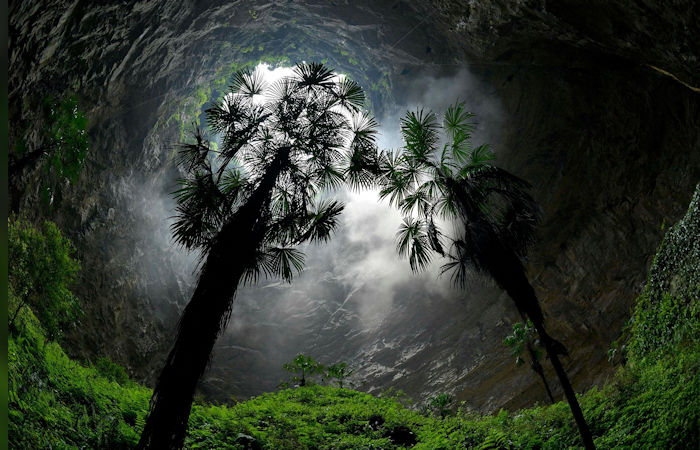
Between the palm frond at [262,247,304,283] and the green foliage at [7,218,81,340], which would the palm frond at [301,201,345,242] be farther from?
the green foliage at [7,218,81,340]

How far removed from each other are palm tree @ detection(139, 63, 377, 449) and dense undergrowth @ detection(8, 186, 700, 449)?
1.71 m

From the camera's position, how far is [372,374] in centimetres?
2152

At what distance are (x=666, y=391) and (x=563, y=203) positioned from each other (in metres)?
12.4

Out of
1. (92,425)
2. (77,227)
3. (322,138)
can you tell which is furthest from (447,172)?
(77,227)

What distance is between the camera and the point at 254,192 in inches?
286

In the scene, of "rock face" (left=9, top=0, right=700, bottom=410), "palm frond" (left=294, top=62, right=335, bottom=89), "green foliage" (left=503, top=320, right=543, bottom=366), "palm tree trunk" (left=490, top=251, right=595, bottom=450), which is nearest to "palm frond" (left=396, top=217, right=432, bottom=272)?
"palm tree trunk" (left=490, top=251, right=595, bottom=450)

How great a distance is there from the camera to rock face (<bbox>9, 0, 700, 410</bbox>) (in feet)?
35.8

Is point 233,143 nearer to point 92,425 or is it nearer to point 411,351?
point 92,425

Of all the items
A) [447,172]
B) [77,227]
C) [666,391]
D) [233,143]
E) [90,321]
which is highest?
[77,227]

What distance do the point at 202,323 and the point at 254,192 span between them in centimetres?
255

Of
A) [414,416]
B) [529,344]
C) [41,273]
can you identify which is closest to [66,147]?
[41,273]

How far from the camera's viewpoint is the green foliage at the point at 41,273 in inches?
299

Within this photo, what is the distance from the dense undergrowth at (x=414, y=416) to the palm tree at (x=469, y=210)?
1357 millimetres

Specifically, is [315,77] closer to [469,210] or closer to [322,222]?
[322,222]
